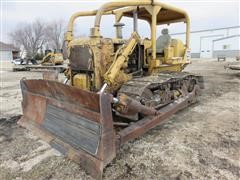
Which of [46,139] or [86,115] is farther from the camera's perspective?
[46,139]

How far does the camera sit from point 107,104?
2.70 m

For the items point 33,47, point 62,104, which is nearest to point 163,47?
point 62,104

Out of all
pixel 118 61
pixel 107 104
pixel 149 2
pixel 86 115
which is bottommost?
pixel 86 115

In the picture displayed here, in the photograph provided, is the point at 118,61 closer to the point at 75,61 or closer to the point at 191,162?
the point at 75,61

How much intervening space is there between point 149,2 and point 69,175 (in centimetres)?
326

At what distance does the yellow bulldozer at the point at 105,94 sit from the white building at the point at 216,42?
35.5m

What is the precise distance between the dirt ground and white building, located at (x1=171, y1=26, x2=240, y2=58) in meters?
36.3

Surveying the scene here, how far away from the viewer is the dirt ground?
107 inches

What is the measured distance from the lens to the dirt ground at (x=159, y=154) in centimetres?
272

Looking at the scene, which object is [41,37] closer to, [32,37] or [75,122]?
[32,37]

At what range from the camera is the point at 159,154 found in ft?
10.4

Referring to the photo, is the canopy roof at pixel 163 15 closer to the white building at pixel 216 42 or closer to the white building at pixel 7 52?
the white building at pixel 216 42

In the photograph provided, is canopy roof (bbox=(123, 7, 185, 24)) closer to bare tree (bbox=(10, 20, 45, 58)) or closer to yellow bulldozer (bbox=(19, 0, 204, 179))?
yellow bulldozer (bbox=(19, 0, 204, 179))

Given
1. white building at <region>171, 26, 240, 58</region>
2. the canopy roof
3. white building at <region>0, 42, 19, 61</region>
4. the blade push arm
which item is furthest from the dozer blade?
white building at <region>0, 42, 19, 61</region>
